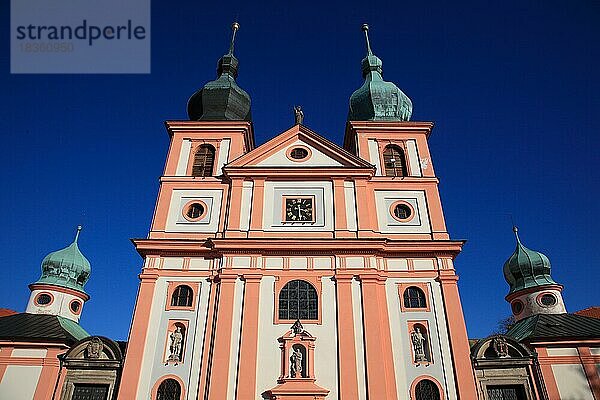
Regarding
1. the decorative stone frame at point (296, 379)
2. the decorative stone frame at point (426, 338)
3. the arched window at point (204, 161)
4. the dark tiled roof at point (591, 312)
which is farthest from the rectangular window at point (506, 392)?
the dark tiled roof at point (591, 312)

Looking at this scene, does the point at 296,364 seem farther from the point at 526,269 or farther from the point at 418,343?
the point at 526,269

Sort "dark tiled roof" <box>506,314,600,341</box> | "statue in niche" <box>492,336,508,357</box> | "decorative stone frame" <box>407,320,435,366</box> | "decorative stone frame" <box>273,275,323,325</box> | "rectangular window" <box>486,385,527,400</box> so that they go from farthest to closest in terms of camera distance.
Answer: "dark tiled roof" <box>506,314,600,341</box>, "statue in niche" <box>492,336,508,357</box>, "decorative stone frame" <box>273,275,323,325</box>, "rectangular window" <box>486,385,527,400</box>, "decorative stone frame" <box>407,320,435,366</box>

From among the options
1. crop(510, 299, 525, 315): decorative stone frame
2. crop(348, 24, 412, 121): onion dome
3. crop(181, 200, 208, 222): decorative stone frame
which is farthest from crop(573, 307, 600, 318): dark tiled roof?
crop(181, 200, 208, 222): decorative stone frame

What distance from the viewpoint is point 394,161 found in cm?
2528

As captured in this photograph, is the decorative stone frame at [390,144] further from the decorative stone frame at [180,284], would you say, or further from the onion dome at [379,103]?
the decorative stone frame at [180,284]

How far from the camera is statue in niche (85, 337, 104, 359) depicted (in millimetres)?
19781

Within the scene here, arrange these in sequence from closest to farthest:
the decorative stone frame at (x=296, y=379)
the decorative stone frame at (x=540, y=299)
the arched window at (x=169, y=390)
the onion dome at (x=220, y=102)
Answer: the decorative stone frame at (x=296, y=379) < the arched window at (x=169, y=390) < the onion dome at (x=220, y=102) < the decorative stone frame at (x=540, y=299)

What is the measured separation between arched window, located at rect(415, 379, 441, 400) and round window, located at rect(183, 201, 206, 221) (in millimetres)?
11982

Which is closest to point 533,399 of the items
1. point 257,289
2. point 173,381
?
point 257,289

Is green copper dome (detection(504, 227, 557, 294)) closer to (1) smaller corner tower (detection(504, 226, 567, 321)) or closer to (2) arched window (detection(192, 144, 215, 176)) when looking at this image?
(1) smaller corner tower (detection(504, 226, 567, 321))

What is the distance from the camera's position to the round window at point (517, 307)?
28781 mm

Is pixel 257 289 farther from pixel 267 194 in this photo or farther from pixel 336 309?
pixel 267 194

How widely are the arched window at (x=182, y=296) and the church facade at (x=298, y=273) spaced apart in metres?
0.06

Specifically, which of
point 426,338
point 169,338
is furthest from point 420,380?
point 169,338
